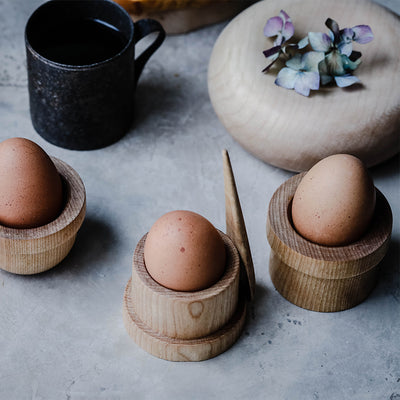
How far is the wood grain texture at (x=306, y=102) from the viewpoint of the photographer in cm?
96

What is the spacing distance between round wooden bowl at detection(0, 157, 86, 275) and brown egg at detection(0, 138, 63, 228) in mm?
15

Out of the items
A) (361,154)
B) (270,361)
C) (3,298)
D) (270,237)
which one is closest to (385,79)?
(361,154)

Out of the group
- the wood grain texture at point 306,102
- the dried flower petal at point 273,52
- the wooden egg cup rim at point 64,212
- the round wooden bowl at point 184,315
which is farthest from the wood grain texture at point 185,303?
the dried flower petal at point 273,52

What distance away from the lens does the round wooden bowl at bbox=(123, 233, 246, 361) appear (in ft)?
2.53

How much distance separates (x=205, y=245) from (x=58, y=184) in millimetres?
211

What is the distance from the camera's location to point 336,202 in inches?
31.2

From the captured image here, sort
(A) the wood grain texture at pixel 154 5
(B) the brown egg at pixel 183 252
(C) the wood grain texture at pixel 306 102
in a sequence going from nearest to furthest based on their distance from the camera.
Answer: (B) the brown egg at pixel 183 252 → (C) the wood grain texture at pixel 306 102 → (A) the wood grain texture at pixel 154 5

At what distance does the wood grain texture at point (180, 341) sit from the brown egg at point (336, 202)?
141mm

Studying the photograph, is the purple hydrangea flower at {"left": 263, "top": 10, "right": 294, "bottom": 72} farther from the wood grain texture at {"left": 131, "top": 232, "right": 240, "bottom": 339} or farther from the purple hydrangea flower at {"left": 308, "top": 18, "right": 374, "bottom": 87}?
the wood grain texture at {"left": 131, "top": 232, "right": 240, "bottom": 339}

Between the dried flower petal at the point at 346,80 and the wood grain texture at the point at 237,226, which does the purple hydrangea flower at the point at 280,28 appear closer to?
the dried flower petal at the point at 346,80

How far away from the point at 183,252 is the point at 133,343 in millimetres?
169

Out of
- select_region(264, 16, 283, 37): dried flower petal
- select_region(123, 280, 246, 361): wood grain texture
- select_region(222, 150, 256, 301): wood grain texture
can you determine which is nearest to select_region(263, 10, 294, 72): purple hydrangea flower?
select_region(264, 16, 283, 37): dried flower petal

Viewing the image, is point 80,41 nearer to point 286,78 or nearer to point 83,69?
point 83,69

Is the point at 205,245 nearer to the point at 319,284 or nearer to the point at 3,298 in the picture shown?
the point at 319,284
